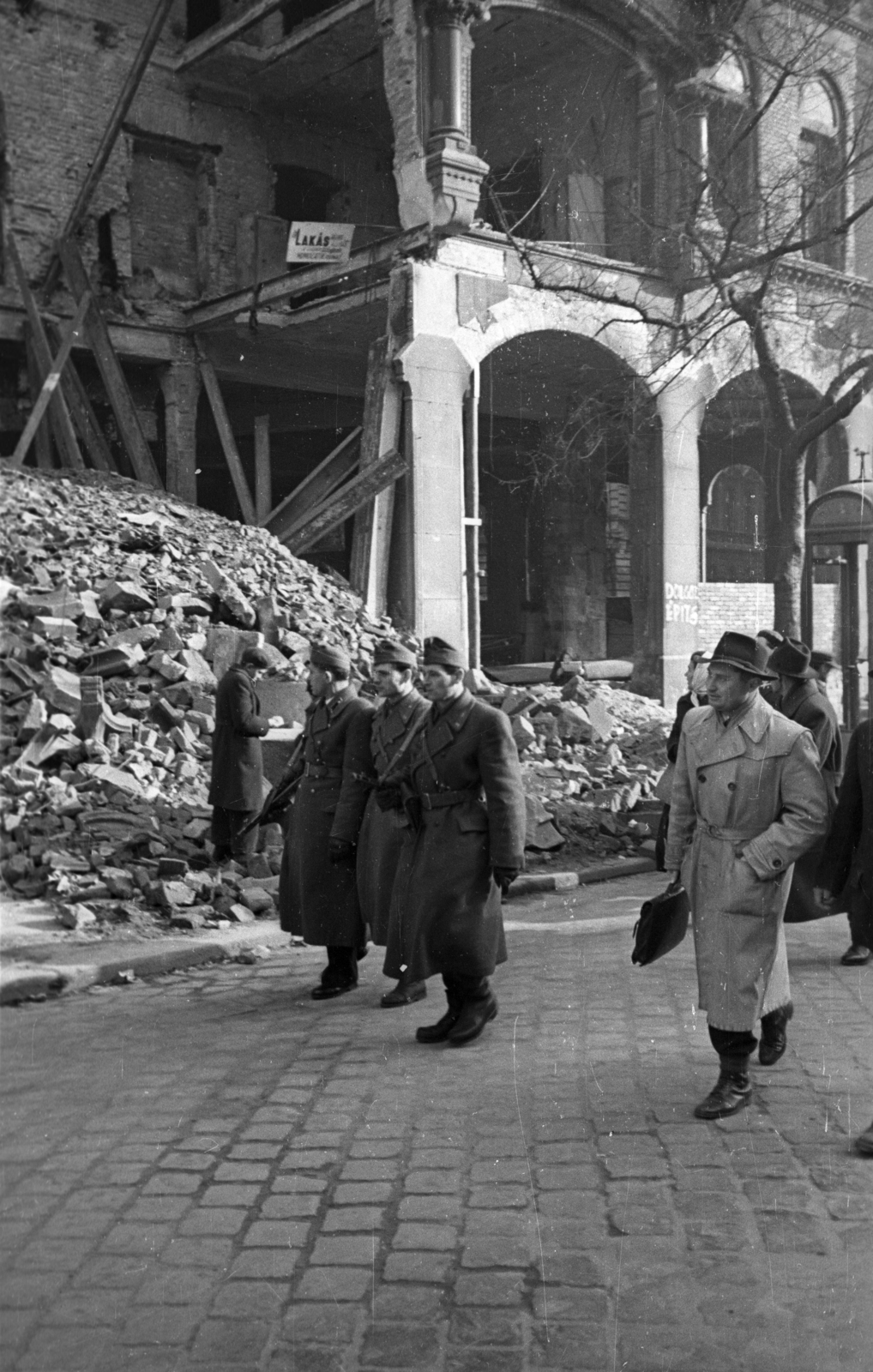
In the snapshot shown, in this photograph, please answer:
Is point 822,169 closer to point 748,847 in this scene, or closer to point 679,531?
point 679,531

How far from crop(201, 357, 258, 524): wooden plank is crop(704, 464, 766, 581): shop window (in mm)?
11983

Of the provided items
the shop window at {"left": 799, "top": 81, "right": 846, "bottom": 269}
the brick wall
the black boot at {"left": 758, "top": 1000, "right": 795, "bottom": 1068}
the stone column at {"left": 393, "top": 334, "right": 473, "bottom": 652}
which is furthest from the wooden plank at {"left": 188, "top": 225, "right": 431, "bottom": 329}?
the black boot at {"left": 758, "top": 1000, "right": 795, "bottom": 1068}

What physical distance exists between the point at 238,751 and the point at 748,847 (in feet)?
17.9

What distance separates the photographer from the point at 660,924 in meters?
4.82

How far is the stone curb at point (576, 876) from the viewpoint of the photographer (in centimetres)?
948

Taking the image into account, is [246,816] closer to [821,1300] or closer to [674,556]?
[821,1300]

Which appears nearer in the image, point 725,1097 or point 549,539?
point 725,1097

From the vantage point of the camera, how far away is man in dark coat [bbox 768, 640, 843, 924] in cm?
688

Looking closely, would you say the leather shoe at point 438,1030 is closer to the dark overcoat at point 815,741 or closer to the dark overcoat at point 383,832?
the dark overcoat at point 383,832

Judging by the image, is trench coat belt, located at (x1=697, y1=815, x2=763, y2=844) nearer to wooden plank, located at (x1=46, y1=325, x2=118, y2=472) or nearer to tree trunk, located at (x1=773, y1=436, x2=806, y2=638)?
wooden plank, located at (x1=46, y1=325, x2=118, y2=472)

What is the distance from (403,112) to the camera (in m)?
16.2

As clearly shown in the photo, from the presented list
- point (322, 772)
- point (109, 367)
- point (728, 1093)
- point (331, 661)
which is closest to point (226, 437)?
point (109, 367)

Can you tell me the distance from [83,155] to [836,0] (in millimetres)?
9268

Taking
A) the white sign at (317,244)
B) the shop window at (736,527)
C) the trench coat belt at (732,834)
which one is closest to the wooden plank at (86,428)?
the trench coat belt at (732,834)
